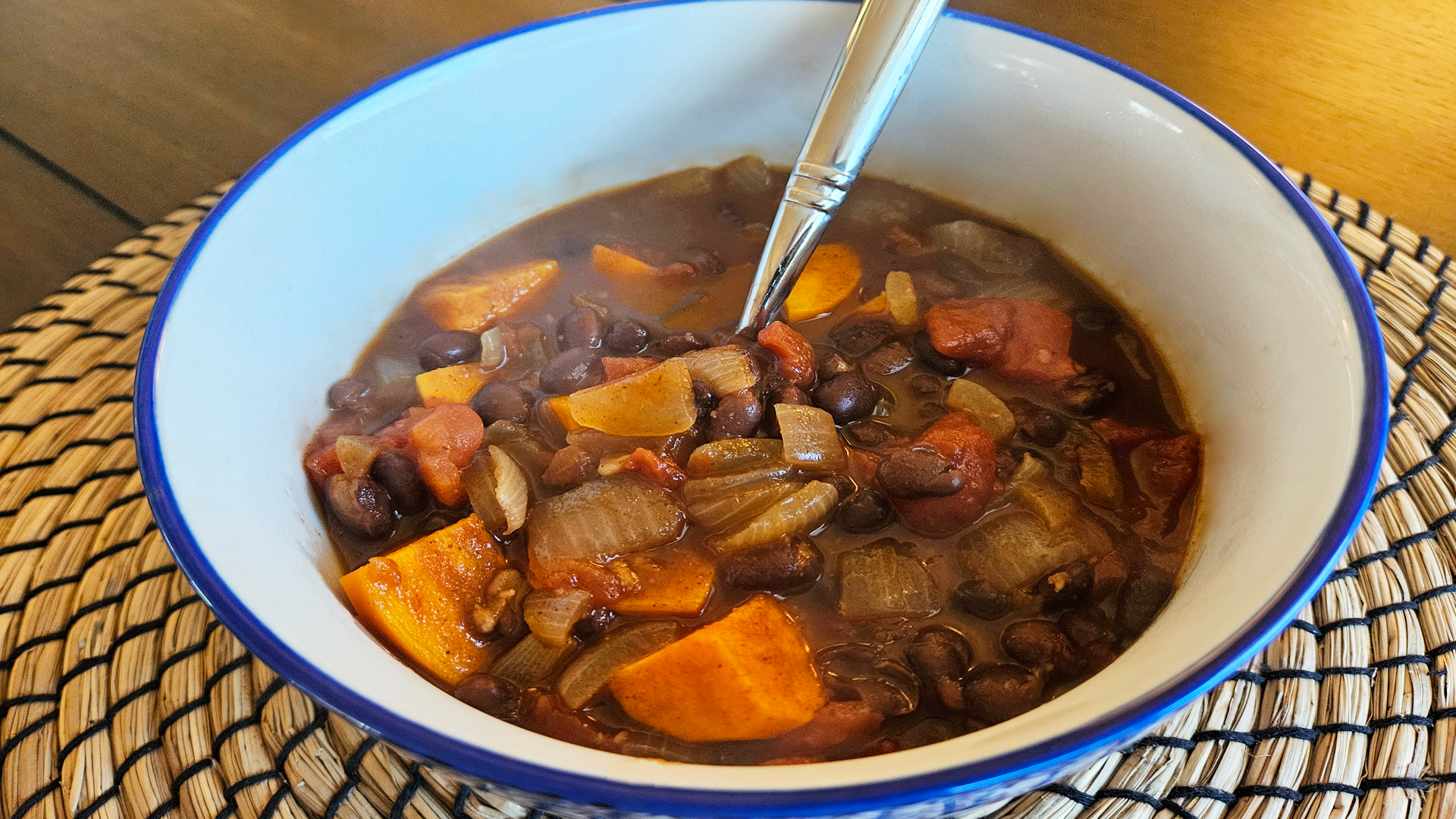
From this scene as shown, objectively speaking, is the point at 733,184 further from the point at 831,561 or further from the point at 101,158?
the point at 101,158

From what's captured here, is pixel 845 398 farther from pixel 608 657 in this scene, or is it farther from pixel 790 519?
pixel 608 657

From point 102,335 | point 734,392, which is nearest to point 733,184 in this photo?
point 734,392

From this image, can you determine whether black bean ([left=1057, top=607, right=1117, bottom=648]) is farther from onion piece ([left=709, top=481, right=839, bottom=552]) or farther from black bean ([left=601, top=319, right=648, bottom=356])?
black bean ([left=601, top=319, right=648, bottom=356])

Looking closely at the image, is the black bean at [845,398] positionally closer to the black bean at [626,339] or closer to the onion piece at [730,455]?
the onion piece at [730,455]

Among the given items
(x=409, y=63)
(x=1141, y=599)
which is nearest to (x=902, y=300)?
(x=1141, y=599)

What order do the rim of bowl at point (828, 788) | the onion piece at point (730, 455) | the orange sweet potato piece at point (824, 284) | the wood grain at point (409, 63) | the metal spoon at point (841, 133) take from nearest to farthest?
the rim of bowl at point (828, 788) → the onion piece at point (730, 455) → the metal spoon at point (841, 133) → the orange sweet potato piece at point (824, 284) → the wood grain at point (409, 63)

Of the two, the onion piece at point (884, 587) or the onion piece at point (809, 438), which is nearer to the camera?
the onion piece at point (884, 587)

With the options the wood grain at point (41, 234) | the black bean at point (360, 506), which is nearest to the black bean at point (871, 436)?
the black bean at point (360, 506)
